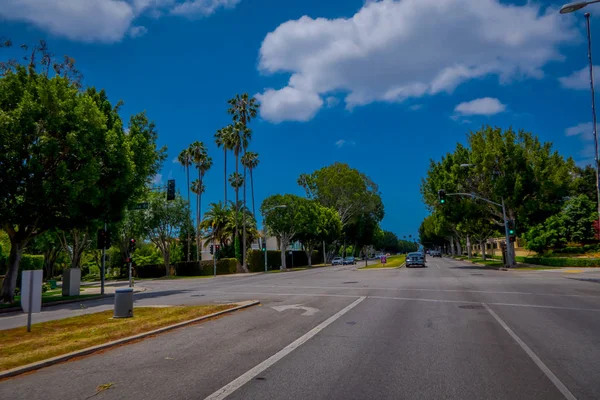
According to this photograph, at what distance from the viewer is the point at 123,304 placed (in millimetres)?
13328

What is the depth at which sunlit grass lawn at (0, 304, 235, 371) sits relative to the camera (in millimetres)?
8406

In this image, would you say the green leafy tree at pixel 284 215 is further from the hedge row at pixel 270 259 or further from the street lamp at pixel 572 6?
the street lamp at pixel 572 6

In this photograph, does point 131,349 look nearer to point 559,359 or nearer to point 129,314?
point 129,314

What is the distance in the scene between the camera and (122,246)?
57.7 m

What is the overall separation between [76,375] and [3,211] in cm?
1640

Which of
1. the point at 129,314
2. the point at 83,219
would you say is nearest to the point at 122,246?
the point at 83,219

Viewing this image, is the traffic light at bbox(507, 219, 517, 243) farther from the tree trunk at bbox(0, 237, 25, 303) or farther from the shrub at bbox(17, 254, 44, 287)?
the shrub at bbox(17, 254, 44, 287)

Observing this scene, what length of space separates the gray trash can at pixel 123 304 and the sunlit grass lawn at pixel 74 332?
264 mm

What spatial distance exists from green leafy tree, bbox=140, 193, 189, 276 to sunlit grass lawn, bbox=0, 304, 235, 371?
42544 mm

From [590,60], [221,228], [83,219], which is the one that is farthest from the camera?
[221,228]

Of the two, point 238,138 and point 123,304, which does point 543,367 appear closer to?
point 123,304

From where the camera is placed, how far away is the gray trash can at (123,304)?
13258 millimetres

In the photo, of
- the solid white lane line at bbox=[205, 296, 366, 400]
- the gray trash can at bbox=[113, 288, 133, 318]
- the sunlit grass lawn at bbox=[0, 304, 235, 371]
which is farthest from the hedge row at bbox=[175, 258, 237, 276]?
the solid white lane line at bbox=[205, 296, 366, 400]

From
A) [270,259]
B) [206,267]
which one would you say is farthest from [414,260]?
[206,267]
